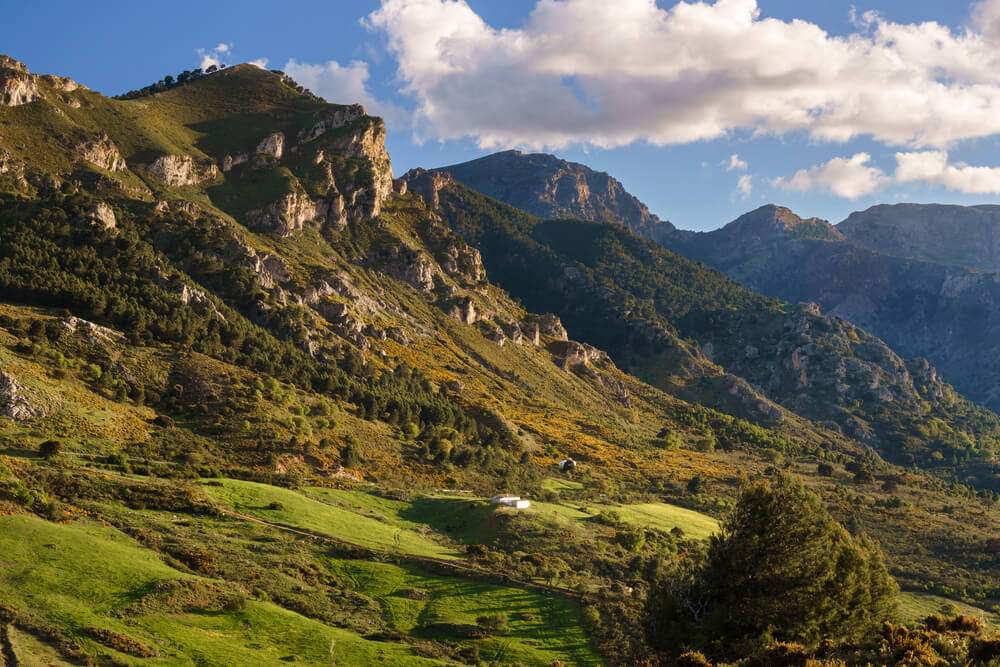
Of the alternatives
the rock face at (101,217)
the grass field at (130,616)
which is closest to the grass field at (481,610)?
the grass field at (130,616)

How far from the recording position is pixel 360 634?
3197 centimetres

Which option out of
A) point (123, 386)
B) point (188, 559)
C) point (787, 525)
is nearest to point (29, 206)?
point (123, 386)

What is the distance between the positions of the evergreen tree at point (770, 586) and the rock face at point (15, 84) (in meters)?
194

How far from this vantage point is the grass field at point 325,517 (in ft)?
158

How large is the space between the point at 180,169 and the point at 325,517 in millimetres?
161565

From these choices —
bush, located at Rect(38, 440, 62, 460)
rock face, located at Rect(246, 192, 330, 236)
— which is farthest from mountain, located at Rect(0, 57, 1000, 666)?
rock face, located at Rect(246, 192, 330, 236)

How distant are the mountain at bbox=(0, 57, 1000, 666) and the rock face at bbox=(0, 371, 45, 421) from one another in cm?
19

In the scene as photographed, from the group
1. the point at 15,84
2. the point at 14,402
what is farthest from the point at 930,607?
the point at 15,84

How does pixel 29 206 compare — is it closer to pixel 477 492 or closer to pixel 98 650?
pixel 477 492

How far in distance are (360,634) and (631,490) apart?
8596 centimetres

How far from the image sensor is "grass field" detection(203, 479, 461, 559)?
4808 cm

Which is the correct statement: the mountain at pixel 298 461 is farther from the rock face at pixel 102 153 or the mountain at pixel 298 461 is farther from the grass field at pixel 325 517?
the rock face at pixel 102 153

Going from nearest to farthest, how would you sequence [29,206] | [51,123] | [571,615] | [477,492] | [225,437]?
[571,615] < [225,437] < [477,492] < [29,206] < [51,123]

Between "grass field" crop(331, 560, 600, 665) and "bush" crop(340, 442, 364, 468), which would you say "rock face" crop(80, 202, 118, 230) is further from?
"grass field" crop(331, 560, 600, 665)
